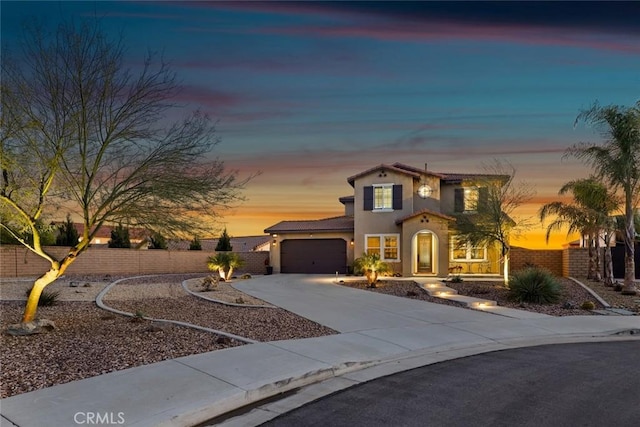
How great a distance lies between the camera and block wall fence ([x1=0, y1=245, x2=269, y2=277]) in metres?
24.1

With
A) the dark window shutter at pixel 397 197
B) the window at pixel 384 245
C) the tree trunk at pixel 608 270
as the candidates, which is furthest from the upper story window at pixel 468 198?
the tree trunk at pixel 608 270

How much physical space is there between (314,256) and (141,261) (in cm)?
1040

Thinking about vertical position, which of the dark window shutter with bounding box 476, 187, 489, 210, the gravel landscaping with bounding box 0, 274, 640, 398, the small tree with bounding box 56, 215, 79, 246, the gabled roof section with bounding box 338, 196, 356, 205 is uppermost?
the gabled roof section with bounding box 338, 196, 356, 205

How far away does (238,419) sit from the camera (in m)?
6.30

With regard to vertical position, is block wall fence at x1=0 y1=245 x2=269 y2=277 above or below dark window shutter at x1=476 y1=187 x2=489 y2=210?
below

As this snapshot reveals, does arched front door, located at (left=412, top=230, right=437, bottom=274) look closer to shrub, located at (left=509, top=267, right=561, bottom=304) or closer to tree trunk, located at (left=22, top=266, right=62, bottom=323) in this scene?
shrub, located at (left=509, top=267, right=561, bottom=304)

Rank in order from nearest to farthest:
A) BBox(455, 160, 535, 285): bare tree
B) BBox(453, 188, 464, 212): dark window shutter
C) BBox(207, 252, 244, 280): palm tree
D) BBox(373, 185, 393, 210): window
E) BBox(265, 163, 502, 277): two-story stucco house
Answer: BBox(455, 160, 535, 285): bare tree < BBox(207, 252, 244, 280): palm tree < BBox(265, 163, 502, 277): two-story stucco house < BBox(453, 188, 464, 212): dark window shutter < BBox(373, 185, 393, 210): window

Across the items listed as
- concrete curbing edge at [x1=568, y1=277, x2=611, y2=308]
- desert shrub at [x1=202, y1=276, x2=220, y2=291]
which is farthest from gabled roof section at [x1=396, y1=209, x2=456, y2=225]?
desert shrub at [x1=202, y1=276, x2=220, y2=291]

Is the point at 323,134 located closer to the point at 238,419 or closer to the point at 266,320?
the point at 266,320

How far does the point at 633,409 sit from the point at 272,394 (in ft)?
15.5

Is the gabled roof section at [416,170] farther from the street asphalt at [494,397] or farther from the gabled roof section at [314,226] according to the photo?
the street asphalt at [494,397]

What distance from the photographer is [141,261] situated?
30.6 m

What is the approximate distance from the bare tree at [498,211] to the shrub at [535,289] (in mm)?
4774

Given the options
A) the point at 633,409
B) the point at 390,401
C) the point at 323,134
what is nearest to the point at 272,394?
the point at 390,401
